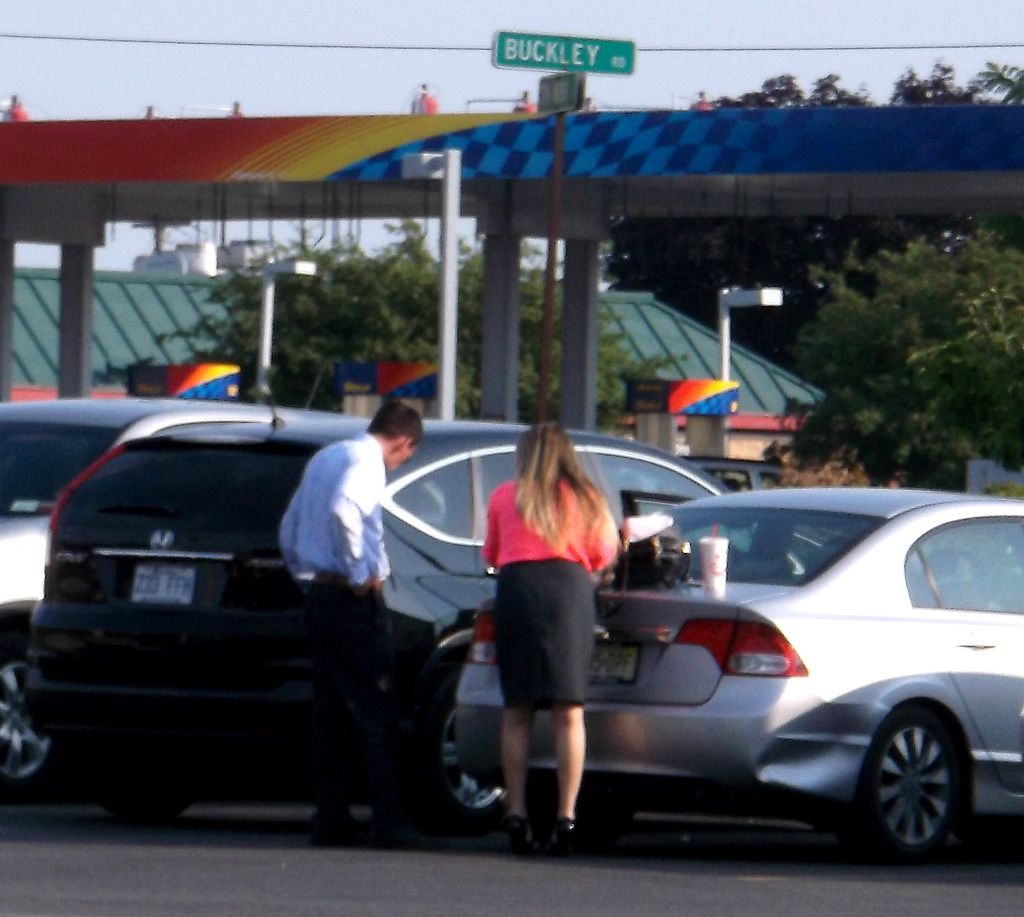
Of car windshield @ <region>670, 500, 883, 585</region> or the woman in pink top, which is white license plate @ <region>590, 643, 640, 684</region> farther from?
car windshield @ <region>670, 500, 883, 585</region>

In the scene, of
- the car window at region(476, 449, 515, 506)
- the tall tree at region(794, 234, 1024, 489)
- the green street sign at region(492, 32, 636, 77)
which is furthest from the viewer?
the tall tree at region(794, 234, 1024, 489)

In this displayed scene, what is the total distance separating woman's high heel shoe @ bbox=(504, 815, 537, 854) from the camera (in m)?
9.66

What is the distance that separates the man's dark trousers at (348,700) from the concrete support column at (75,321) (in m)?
28.4

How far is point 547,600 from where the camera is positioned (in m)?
9.59

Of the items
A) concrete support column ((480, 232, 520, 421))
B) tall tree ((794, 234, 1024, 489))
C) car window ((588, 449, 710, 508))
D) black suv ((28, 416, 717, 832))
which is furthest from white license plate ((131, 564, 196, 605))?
tall tree ((794, 234, 1024, 489))

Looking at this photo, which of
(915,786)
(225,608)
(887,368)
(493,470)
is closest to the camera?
(915,786)

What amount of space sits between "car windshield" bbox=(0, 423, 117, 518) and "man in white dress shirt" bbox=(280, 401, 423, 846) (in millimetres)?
2354

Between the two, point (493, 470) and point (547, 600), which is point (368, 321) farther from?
point (547, 600)

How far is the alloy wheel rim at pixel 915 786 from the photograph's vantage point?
958 centimetres

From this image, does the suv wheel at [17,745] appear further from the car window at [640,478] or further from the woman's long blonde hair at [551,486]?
the woman's long blonde hair at [551,486]

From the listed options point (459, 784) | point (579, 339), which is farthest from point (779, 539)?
point (579, 339)

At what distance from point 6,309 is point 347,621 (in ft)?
97.7

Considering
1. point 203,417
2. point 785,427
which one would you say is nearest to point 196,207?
point 785,427

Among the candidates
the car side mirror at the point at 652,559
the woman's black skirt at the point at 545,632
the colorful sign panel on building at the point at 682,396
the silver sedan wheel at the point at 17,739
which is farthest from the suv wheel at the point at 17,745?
the colorful sign panel on building at the point at 682,396
